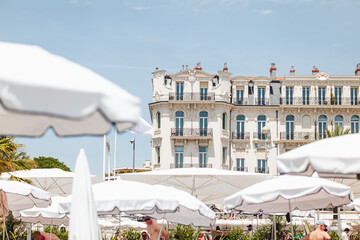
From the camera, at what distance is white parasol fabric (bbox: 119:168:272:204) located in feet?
46.5

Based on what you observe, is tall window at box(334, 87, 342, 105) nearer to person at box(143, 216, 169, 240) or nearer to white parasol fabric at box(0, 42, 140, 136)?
person at box(143, 216, 169, 240)

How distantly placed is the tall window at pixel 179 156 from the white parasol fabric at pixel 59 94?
153 feet

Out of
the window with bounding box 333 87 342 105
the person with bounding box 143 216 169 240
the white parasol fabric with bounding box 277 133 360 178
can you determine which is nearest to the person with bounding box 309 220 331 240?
the person with bounding box 143 216 169 240

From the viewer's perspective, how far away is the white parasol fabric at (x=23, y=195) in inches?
424

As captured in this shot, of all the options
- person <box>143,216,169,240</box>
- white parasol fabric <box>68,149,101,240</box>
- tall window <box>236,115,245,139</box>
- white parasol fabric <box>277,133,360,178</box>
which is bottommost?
person <box>143,216,169,240</box>

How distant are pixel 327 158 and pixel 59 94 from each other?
3.24 m

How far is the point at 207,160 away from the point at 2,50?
4716cm

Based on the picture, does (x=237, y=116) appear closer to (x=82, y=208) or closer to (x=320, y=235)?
(x=320, y=235)

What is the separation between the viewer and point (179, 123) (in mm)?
51031

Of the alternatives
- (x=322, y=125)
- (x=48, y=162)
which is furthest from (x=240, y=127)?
(x=48, y=162)

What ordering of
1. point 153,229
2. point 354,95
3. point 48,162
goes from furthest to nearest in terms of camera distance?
point 48,162, point 354,95, point 153,229

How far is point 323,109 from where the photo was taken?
168 ft

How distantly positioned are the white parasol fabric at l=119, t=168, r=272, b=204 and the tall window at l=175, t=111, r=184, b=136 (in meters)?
35.2

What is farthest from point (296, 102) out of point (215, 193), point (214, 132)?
point (215, 193)
